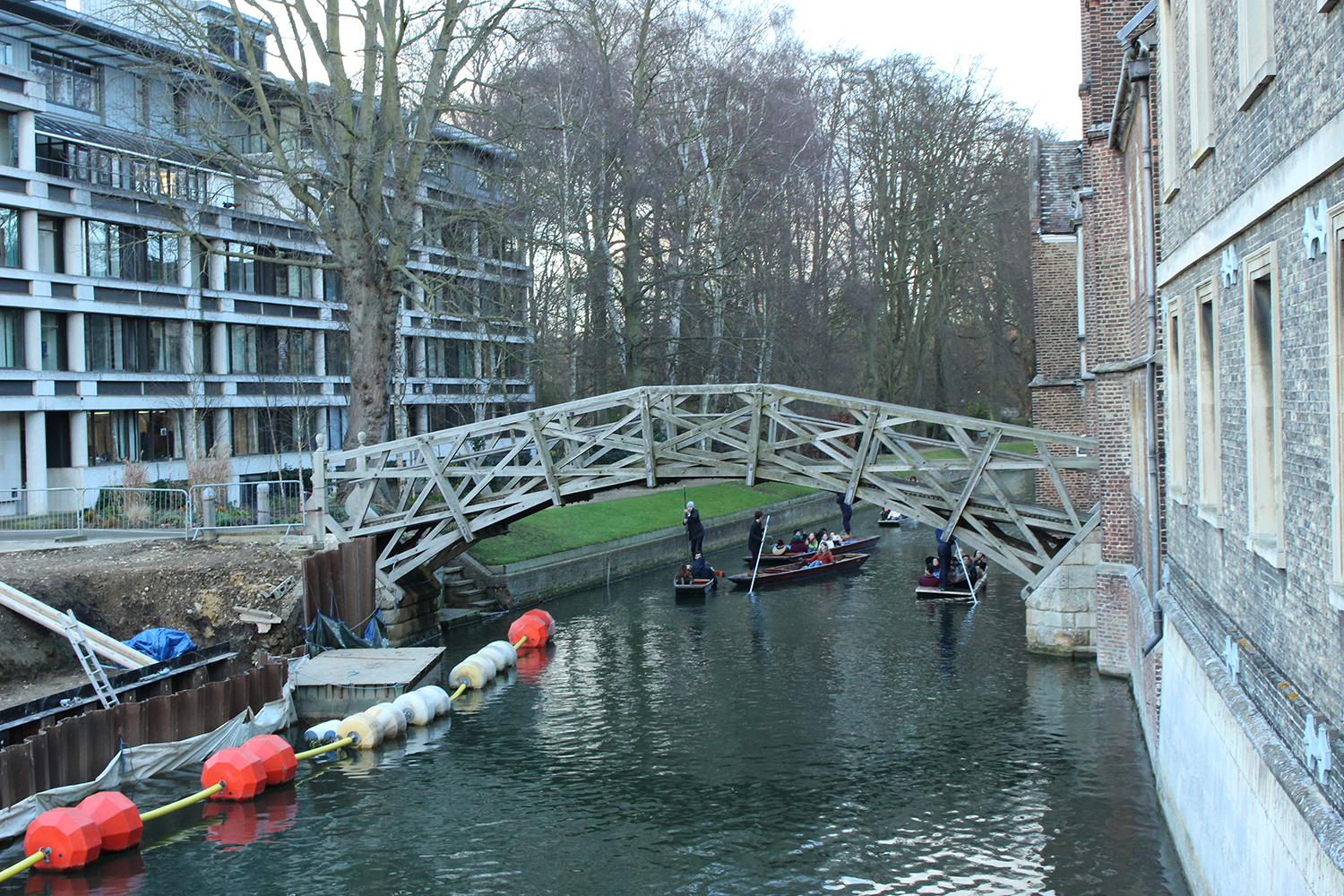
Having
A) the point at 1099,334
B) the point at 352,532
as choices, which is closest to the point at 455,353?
the point at 352,532

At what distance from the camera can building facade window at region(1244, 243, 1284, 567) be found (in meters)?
7.20

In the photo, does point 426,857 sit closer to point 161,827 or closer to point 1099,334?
point 161,827

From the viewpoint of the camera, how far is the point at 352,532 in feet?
72.1

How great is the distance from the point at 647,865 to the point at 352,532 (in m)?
12.3

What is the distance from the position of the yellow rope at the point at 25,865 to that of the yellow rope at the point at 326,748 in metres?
3.61

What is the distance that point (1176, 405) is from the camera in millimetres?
11289

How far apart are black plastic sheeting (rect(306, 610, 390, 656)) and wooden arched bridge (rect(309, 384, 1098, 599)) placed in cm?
170

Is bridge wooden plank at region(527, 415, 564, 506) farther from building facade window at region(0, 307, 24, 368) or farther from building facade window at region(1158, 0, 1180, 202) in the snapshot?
building facade window at region(0, 307, 24, 368)

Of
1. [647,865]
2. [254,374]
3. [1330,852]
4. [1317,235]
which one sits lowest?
[647,865]

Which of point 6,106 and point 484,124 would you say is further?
point 484,124

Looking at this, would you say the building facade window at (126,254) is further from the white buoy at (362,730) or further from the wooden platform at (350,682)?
the white buoy at (362,730)

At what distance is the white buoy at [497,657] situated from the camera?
19234 mm

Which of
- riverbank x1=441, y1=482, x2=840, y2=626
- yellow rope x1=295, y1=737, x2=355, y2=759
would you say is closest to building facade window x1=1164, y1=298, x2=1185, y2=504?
yellow rope x1=295, y1=737, x2=355, y2=759

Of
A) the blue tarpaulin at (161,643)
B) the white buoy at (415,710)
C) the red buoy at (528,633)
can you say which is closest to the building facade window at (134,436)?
the red buoy at (528,633)
